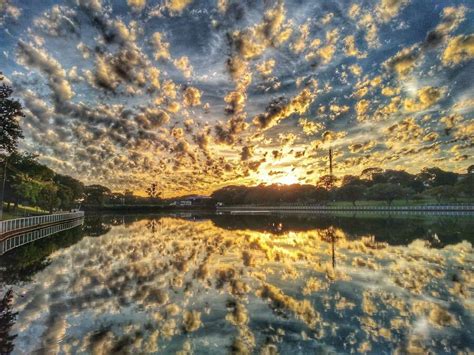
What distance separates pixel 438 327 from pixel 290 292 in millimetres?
4793

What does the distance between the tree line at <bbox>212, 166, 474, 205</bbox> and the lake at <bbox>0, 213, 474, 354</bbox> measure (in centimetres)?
9320

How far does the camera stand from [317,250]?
896 inches

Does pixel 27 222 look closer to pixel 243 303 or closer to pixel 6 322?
pixel 6 322

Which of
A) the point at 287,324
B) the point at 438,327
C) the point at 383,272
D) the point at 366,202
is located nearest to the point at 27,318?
the point at 287,324

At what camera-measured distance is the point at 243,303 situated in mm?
11180

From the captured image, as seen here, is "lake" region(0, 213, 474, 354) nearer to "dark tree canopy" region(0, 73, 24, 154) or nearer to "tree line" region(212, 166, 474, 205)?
"dark tree canopy" region(0, 73, 24, 154)

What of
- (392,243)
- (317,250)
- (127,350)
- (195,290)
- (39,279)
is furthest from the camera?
(392,243)

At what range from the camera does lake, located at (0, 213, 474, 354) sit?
800cm

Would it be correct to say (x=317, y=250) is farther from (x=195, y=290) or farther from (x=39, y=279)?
(x=39, y=279)

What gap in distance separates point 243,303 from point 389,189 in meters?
114

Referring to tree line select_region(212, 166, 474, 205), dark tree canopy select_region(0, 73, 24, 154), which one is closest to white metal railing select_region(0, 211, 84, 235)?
dark tree canopy select_region(0, 73, 24, 154)

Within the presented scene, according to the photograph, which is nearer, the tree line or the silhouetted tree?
the silhouetted tree

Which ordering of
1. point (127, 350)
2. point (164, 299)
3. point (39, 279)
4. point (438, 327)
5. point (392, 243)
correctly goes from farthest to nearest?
point (392, 243)
point (39, 279)
point (164, 299)
point (438, 327)
point (127, 350)

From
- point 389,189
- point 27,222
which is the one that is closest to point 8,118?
point 27,222
